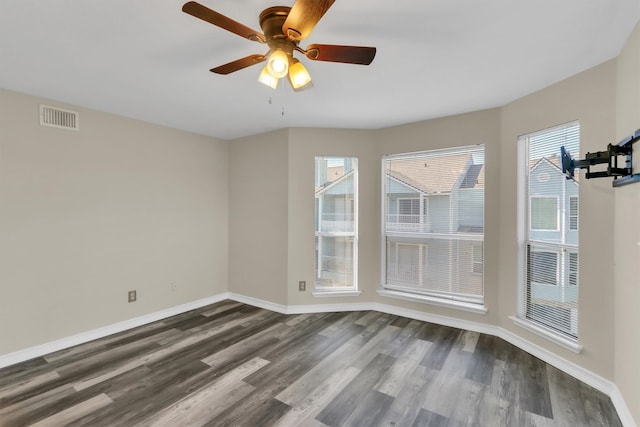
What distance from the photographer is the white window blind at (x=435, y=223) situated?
11.1ft

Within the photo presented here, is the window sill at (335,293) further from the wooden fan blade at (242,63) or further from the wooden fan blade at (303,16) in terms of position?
the wooden fan blade at (303,16)

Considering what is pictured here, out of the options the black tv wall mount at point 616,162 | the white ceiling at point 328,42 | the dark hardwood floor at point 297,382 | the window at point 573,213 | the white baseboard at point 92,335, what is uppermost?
the white ceiling at point 328,42

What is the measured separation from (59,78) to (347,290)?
366 cm

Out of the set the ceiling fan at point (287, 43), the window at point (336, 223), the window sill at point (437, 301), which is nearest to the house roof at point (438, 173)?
the window at point (336, 223)

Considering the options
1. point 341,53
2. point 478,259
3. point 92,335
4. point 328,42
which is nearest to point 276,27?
point 341,53

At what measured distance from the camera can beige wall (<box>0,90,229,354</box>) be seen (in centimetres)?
268

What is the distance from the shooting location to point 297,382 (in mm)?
2373

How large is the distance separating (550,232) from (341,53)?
99.8 inches

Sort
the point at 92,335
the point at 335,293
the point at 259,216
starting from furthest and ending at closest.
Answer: the point at 259,216
the point at 335,293
the point at 92,335

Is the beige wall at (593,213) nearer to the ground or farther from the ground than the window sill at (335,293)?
farther from the ground

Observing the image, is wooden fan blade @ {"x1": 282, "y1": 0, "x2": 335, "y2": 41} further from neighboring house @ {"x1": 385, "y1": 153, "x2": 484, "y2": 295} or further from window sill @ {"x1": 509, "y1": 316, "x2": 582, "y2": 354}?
window sill @ {"x1": 509, "y1": 316, "x2": 582, "y2": 354}

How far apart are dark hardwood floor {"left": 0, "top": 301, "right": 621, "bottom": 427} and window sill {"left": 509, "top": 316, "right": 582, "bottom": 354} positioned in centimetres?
24

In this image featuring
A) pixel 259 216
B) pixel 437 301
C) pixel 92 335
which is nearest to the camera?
pixel 92 335

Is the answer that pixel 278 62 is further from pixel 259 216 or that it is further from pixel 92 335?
pixel 92 335
